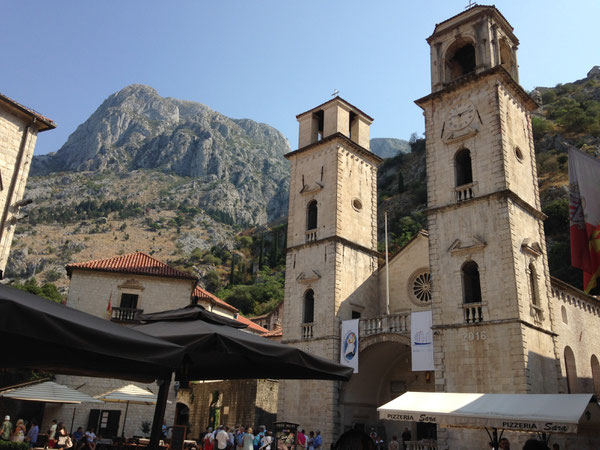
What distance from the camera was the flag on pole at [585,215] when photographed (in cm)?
1031

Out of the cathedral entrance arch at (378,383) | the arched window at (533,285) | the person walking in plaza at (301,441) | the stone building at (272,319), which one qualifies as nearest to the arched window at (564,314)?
the arched window at (533,285)

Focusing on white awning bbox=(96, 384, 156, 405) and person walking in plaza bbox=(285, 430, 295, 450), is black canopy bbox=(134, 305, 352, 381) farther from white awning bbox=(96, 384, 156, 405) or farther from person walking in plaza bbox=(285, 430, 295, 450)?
person walking in plaza bbox=(285, 430, 295, 450)

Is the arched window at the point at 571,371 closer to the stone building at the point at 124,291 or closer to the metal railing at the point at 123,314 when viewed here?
the stone building at the point at 124,291

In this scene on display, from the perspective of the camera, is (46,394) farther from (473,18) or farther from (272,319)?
(272,319)

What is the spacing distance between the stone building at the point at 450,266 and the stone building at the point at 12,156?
568 inches

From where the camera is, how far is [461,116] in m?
24.1

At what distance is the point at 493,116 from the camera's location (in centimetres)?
2275

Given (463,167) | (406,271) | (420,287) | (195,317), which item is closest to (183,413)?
(406,271)

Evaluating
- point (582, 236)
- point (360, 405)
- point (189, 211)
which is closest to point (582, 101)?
point (360, 405)

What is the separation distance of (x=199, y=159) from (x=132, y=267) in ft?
426

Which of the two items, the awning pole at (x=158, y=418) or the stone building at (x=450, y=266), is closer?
the awning pole at (x=158, y=418)

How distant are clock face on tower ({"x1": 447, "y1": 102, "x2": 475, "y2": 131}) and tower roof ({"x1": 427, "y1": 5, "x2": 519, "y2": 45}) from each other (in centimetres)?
464

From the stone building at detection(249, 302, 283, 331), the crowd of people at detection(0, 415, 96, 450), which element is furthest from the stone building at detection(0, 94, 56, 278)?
the stone building at detection(249, 302, 283, 331)

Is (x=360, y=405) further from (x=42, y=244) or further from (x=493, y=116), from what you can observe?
(x=42, y=244)
